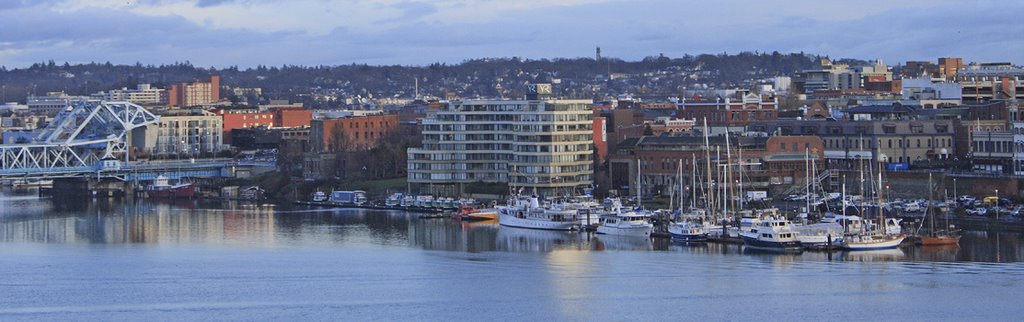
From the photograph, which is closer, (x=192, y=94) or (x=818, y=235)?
(x=818, y=235)

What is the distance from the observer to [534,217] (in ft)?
124

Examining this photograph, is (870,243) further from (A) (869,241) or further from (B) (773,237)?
(B) (773,237)

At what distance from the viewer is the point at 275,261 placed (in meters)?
30.9

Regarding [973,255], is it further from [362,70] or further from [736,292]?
[362,70]

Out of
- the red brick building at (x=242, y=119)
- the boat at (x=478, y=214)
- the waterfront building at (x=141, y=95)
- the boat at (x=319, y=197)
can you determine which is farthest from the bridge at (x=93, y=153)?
the waterfront building at (x=141, y=95)

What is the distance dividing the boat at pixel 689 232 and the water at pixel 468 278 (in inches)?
11.3

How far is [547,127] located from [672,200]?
5038 millimetres

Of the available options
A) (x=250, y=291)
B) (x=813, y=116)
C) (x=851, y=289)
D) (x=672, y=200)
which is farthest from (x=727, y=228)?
(x=813, y=116)

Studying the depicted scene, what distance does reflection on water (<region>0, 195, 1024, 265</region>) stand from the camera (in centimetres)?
3139

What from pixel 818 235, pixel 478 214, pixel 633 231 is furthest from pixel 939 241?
pixel 478 214

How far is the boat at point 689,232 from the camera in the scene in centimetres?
3353

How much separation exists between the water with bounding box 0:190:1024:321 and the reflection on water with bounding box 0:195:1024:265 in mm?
65

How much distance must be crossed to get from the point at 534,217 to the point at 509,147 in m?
6.35

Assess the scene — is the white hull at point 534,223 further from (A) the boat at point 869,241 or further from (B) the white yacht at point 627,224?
(A) the boat at point 869,241
